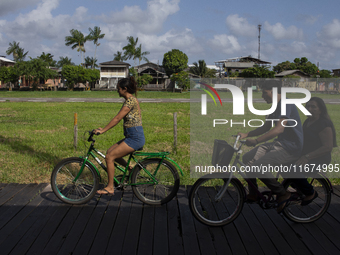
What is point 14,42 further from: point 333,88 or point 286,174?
point 286,174

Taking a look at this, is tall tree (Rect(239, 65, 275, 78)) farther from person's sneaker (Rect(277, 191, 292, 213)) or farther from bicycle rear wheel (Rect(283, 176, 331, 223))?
person's sneaker (Rect(277, 191, 292, 213))

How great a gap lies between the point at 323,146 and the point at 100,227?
3.03m

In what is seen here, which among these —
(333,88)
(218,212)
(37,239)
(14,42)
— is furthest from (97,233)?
(14,42)

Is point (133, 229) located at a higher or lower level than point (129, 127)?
lower

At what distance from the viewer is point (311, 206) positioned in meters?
4.51

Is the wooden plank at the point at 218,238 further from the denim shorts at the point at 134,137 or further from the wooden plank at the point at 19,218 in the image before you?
the wooden plank at the point at 19,218

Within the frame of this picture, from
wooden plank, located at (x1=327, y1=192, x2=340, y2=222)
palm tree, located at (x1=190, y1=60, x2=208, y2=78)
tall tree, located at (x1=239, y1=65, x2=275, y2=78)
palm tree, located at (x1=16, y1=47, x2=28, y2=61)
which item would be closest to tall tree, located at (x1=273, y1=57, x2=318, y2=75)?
palm tree, located at (x1=190, y1=60, x2=208, y2=78)

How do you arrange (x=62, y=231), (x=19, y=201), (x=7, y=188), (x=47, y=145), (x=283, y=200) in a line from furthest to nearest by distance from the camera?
(x=47, y=145) → (x=7, y=188) → (x=19, y=201) → (x=283, y=200) → (x=62, y=231)

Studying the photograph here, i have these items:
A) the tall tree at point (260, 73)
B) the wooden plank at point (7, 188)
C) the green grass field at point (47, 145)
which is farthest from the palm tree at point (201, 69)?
the wooden plank at point (7, 188)

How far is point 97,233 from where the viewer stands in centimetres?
409

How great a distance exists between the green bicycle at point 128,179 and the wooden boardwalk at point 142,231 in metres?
0.17

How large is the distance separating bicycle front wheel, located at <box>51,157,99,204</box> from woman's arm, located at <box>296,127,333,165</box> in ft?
9.81

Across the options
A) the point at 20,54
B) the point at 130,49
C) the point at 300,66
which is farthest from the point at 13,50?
the point at 300,66

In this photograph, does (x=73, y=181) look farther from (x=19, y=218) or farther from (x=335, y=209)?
(x=335, y=209)
